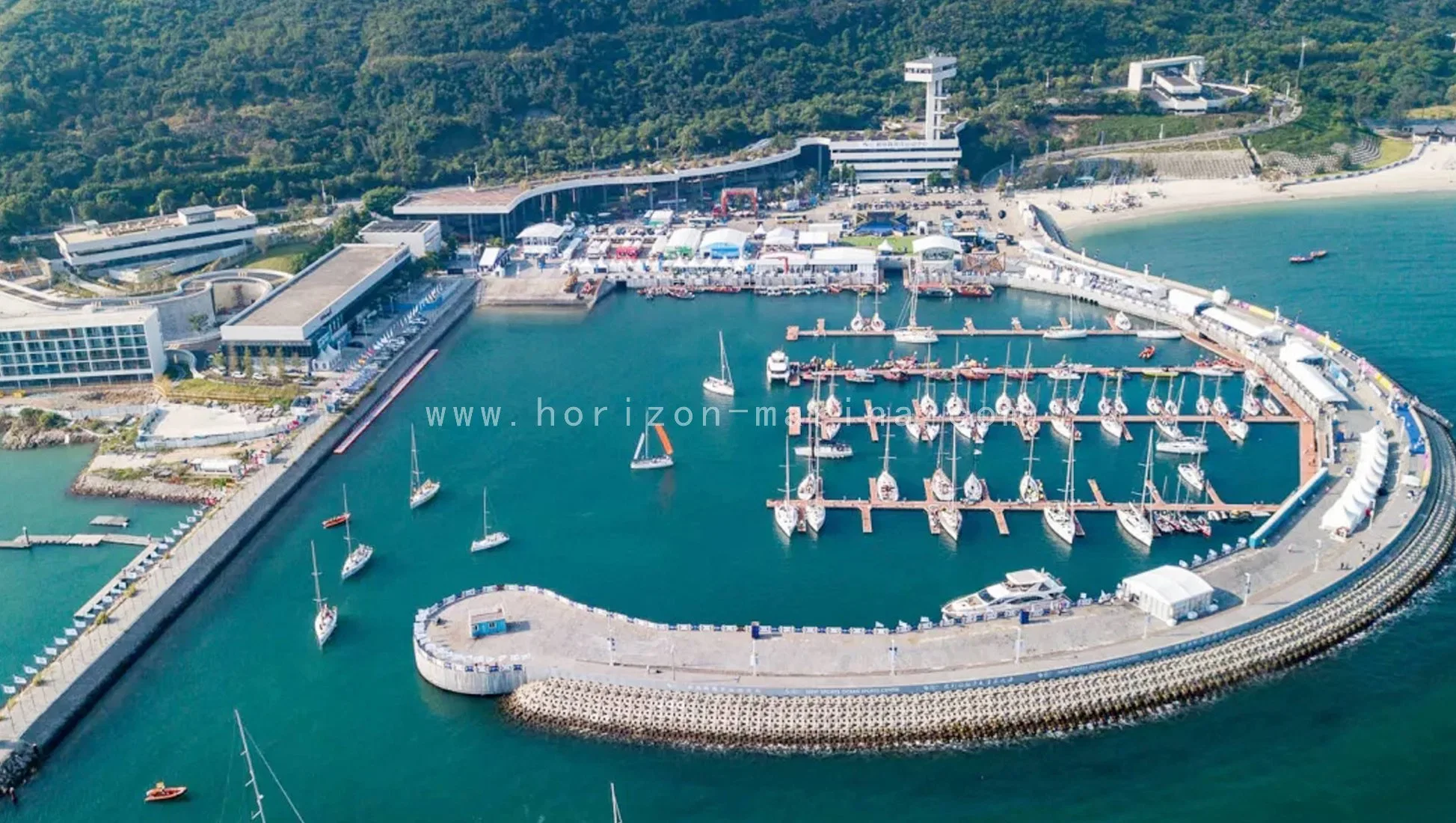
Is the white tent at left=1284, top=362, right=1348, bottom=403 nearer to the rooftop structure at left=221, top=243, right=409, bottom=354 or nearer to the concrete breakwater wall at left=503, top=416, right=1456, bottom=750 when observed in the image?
the concrete breakwater wall at left=503, top=416, right=1456, bottom=750

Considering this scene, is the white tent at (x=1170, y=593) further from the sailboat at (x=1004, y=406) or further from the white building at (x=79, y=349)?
the white building at (x=79, y=349)

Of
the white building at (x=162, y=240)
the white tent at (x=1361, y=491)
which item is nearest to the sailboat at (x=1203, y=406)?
the white tent at (x=1361, y=491)

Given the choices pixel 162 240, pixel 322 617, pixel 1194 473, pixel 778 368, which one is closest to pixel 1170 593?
pixel 1194 473

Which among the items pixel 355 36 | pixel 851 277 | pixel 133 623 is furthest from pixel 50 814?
pixel 355 36

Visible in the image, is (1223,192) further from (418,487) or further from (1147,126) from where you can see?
(418,487)

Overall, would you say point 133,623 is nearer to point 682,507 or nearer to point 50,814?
point 50,814

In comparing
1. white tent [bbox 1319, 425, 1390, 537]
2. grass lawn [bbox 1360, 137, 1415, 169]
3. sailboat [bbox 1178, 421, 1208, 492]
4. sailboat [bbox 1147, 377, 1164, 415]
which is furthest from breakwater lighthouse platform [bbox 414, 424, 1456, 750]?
grass lawn [bbox 1360, 137, 1415, 169]
